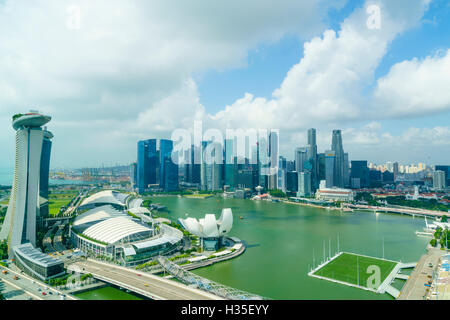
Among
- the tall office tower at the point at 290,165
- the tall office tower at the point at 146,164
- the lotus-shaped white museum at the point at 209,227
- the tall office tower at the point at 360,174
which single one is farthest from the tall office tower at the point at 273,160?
the lotus-shaped white museum at the point at 209,227

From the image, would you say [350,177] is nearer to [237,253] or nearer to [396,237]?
[396,237]

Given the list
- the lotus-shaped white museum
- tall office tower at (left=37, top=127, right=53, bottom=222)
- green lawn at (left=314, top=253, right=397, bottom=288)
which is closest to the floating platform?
green lawn at (left=314, top=253, right=397, bottom=288)

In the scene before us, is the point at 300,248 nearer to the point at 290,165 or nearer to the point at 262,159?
the point at 262,159

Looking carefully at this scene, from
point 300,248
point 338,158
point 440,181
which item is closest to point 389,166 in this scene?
point 440,181

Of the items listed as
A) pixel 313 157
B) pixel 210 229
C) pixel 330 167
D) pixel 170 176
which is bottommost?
pixel 210 229

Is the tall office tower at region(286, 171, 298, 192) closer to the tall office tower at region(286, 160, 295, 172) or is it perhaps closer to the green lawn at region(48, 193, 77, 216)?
the tall office tower at region(286, 160, 295, 172)

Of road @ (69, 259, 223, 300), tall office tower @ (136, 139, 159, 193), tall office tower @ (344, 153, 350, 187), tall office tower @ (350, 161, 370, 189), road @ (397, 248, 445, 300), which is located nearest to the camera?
road @ (69, 259, 223, 300)

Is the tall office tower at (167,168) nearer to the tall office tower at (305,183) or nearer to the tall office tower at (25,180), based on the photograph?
the tall office tower at (305,183)
